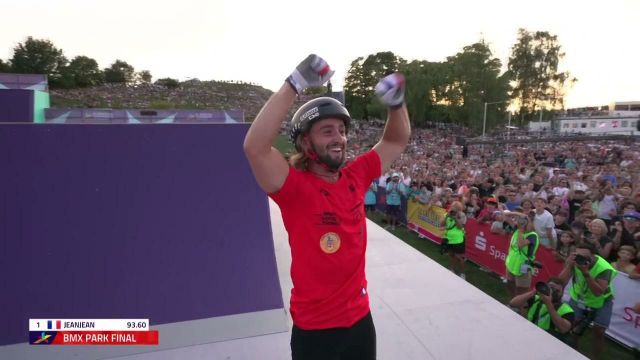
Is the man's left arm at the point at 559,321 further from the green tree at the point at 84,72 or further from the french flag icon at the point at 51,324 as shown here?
the green tree at the point at 84,72

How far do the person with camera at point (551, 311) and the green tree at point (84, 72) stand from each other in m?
72.9

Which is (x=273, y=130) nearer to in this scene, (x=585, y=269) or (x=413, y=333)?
(x=413, y=333)

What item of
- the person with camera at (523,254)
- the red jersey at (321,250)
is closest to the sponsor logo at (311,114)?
the red jersey at (321,250)

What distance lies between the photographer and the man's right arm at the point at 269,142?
5.24 ft

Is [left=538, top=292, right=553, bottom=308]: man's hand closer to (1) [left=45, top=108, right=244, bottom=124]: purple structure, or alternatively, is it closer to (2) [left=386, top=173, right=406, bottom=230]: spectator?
(2) [left=386, top=173, right=406, bottom=230]: spectator

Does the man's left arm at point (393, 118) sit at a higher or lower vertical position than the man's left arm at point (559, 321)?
higher

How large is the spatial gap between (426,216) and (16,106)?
11529 millimetres

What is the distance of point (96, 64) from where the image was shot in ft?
221

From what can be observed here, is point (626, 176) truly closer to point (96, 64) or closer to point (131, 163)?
point (131, 163)

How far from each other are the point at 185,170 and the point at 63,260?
1279 millimetres

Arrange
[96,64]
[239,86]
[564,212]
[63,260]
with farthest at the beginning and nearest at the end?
1. [239,86]
2. [96,64]
3. [564,212]
4. [63,260]

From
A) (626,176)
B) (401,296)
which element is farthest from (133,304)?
(626,176)

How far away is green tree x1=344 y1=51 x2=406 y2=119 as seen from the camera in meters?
68.8

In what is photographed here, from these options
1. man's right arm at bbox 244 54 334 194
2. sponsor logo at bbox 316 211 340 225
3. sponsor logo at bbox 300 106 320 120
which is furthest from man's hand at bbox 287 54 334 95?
sponsor logo at bbox 316 211 340 225
